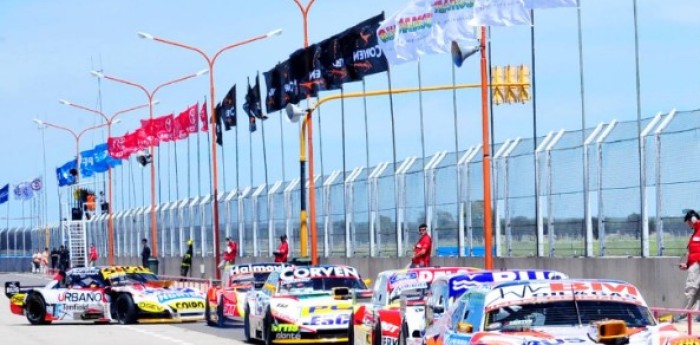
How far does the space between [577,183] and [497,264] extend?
159 inches

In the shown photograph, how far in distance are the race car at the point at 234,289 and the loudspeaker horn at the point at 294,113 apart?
962cm

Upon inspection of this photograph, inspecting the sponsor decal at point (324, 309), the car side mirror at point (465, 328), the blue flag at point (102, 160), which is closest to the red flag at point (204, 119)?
the blue flag at point (102, 160)

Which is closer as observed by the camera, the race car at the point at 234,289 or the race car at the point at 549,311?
the race car at the point at 549,311

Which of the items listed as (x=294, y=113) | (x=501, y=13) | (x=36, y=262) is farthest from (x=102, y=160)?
(x=501, y=13)

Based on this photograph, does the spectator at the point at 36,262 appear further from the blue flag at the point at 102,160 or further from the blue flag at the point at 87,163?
the blue flag at the point at 102,160

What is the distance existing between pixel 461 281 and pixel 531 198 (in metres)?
15.4

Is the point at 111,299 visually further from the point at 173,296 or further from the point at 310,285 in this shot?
the point at 310,285

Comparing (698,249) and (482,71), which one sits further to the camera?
(482,71)

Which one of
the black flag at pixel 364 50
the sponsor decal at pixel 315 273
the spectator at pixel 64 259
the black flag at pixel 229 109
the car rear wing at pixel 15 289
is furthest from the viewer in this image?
the spectator at pixel 64 259

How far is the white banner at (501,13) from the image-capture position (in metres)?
28.4

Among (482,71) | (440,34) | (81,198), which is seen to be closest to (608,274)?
(482,71)

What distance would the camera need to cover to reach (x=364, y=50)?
1593 inches

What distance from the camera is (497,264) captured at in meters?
34.2

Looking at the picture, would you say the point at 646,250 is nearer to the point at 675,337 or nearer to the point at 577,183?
the point at 577,183
